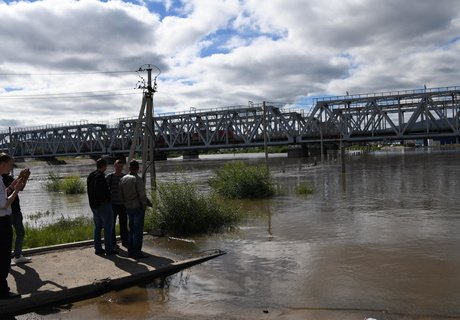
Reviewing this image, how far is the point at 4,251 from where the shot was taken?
6.33 m

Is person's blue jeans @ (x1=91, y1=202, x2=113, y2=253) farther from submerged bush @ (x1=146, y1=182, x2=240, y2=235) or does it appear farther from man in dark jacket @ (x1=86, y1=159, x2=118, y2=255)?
submerged bush @ (x1=146, y1=182, x2=240, y2=235)

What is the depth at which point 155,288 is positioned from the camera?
718cm

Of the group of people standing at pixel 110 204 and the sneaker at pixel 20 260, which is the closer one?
the sneaker at pixel 20 260

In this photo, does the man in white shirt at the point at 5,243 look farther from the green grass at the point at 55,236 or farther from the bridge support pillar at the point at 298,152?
the bridge support pillar at the point at 298,152

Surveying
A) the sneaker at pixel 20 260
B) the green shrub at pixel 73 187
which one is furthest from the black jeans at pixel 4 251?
the green shrub at pixel 73 187

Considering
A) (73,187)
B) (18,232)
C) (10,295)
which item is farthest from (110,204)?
(73,187)

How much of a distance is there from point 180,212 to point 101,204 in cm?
308

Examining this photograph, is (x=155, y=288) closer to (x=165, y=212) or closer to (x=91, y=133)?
(x=165, y=212)

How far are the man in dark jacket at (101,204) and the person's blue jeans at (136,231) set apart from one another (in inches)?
15.0

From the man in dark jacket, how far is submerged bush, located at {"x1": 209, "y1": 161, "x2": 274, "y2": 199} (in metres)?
10.9

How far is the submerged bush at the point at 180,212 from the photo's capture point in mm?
11266

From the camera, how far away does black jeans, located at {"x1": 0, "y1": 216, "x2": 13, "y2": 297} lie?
245 inches

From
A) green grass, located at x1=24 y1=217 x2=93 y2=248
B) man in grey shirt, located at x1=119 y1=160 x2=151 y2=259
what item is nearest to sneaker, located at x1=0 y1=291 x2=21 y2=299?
man in grey shirt, located at x1=119 y1=160 x2=151 y2=259

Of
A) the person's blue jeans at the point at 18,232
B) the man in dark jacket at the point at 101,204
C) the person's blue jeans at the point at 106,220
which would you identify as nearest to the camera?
the person's blue jeans at the point at 18,232
